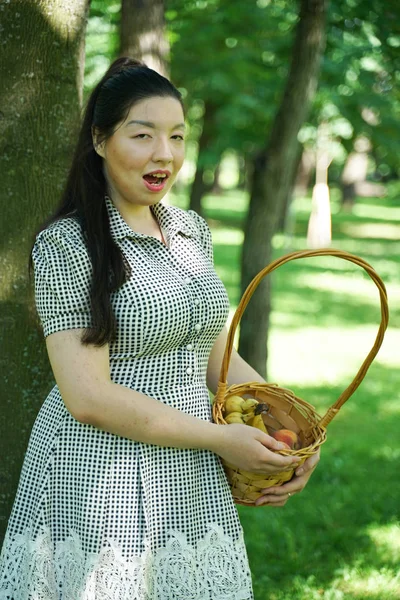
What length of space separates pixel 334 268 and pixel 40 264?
52.0 ft

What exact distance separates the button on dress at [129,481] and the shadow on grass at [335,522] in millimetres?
1751

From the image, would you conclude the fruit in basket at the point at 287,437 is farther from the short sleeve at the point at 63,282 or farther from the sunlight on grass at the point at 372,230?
the sunlight on grass at the point at 372,230

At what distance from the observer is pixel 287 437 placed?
244 centimetres

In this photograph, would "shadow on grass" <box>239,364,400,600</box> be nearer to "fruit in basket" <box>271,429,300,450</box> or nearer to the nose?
"fruit in basket" <box>271,429,300,450</box>

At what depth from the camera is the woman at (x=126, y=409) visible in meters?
2.18

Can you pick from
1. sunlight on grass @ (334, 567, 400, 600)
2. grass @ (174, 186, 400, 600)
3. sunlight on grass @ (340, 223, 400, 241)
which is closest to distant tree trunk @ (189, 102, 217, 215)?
grass @ (174, 186, 400, 600)

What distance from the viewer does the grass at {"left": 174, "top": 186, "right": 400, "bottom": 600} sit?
13.8 ft

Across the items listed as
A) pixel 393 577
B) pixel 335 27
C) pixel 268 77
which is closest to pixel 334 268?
pixel 268 77

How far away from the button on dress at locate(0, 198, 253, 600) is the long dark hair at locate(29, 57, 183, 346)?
34mm

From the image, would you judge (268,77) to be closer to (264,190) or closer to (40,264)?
(264,190)

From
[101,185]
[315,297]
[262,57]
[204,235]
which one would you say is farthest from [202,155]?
[101,185]

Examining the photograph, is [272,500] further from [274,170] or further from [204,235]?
[274,170]

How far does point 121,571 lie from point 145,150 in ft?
3.71

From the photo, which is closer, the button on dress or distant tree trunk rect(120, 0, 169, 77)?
the button on dress
